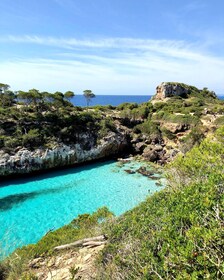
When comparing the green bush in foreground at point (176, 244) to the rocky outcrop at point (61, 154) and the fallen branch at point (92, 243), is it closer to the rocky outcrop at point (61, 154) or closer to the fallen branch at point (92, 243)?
the fallen branch at point (92, 243)

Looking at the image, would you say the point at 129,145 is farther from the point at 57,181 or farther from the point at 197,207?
the point at 197,207

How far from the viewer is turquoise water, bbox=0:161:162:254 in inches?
595

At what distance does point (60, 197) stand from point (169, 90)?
4637 centimetres

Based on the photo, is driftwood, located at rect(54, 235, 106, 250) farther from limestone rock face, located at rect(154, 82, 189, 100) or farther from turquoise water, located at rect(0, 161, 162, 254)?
limestone rock face, located at rect(154, 82, 189, 100)

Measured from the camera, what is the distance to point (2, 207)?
18.2m

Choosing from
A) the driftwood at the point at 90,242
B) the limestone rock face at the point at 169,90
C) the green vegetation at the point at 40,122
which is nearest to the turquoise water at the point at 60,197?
the green vegetation at the point at 40,122

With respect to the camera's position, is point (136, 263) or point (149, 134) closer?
point (136, 263)

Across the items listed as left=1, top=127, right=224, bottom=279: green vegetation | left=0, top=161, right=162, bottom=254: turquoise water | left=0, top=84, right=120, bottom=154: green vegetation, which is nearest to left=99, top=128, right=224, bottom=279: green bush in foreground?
left=1, top=127, right=224, bottom=279: green vegetation

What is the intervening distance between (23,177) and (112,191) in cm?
1136

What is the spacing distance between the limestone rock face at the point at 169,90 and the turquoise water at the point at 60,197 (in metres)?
35.0

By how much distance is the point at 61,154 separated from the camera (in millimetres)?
27953

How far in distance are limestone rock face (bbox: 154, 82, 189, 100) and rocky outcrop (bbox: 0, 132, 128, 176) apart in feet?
90.6

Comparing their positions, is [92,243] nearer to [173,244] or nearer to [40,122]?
[173,244]

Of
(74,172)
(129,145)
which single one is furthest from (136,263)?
(129,145)
